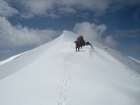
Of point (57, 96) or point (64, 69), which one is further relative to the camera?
point (64, 69)

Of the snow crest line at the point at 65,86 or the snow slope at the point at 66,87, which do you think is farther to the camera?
the snow slope at the point at 66,87

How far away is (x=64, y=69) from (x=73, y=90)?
6.17 metres

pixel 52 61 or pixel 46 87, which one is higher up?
pixel 52 61

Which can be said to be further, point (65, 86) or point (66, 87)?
point (65, 86)

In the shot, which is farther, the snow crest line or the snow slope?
the snow slope

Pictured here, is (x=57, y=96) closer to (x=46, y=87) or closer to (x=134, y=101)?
(x=46, y=87)

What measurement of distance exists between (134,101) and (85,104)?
19.5 ft

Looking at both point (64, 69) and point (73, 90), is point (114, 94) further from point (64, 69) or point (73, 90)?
point (64, 69)

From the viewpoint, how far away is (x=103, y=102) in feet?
49.4

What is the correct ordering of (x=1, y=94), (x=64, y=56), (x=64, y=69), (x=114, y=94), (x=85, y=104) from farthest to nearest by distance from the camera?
(x=64, y=56)
(x=64, y=69)
(x=1, y=94)
(x=114, y=94)
(x=85, y=104)

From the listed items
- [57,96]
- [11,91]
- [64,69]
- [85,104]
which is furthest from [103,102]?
[11,91]

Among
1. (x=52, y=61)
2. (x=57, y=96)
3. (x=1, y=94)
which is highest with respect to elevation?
(x=52, y=61)

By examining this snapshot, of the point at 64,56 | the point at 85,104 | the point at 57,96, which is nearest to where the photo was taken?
the point at 85,104

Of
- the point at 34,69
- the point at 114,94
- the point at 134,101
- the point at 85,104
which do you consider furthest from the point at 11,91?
the point at 134,101
